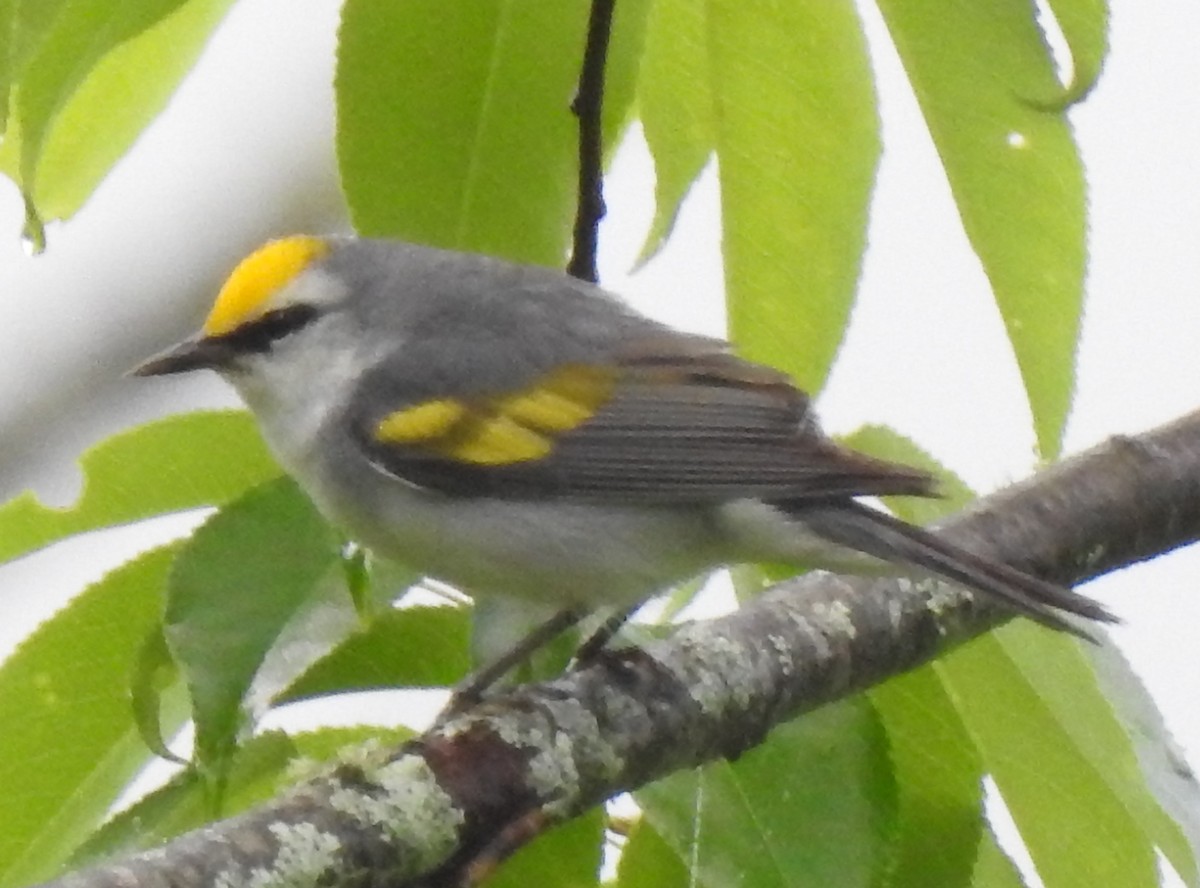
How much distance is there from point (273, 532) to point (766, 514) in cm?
45

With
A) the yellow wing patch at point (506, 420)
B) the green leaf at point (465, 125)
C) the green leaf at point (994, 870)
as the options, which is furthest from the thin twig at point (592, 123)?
the green leaf at point (994, 870)

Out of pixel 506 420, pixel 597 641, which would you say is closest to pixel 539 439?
pixel 506 420

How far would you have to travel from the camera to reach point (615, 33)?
143 cm

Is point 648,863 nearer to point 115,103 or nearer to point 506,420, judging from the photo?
point 506,420

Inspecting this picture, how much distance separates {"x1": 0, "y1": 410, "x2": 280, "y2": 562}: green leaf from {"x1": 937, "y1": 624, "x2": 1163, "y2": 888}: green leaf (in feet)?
2.18

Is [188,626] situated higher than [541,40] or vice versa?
[541,40]

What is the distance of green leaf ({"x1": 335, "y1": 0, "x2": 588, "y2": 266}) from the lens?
1.38 m

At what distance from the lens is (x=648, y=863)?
4.15ft

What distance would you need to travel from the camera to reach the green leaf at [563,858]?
4.12ft

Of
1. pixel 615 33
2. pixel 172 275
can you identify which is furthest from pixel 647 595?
pixel 172 275

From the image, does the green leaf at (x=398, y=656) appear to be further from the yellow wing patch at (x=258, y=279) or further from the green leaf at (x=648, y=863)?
the yellow wing patch at (x=258, y=279)

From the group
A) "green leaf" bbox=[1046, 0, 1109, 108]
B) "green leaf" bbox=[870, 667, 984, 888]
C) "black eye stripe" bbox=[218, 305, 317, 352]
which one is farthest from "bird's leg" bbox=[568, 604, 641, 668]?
"green leaf" bbox=[1046, 0, 1109, 108]

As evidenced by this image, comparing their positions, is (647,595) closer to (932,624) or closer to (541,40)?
(932,624)

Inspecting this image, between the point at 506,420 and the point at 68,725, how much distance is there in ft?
1.67
